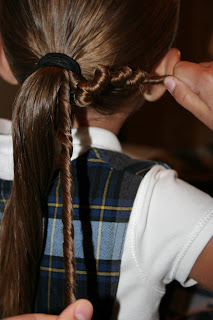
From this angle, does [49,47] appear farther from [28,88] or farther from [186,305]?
[186,305]

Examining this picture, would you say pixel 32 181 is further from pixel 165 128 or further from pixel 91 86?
pixel 165 128

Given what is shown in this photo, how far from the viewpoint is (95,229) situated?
56 cm

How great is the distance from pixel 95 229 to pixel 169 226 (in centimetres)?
11

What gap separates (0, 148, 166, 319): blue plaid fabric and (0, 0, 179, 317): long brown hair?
3cm

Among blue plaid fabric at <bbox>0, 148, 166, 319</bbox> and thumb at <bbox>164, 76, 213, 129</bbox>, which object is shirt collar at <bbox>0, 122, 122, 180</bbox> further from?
thumb at <bbox>164, 76, 213, 129</bbox>

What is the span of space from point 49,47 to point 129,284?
38 centimetres

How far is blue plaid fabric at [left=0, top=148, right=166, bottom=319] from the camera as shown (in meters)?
0.56

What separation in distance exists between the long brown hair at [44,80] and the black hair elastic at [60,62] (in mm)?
14

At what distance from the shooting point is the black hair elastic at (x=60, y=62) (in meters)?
0.50

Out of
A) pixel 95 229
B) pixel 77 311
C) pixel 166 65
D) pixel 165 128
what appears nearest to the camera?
pixel 77 311

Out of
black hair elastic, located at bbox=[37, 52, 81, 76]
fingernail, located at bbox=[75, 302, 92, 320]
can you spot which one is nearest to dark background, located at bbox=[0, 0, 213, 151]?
black hair elastic, located at bbox=[37, 52, 81, 76]

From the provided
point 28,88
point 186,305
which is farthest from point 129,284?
point 186,305

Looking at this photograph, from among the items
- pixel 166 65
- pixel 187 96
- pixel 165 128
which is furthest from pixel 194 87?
pixel 165 128

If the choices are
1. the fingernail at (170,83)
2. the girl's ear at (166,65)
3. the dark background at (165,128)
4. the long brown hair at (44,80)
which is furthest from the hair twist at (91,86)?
the dark background at (165,128)
